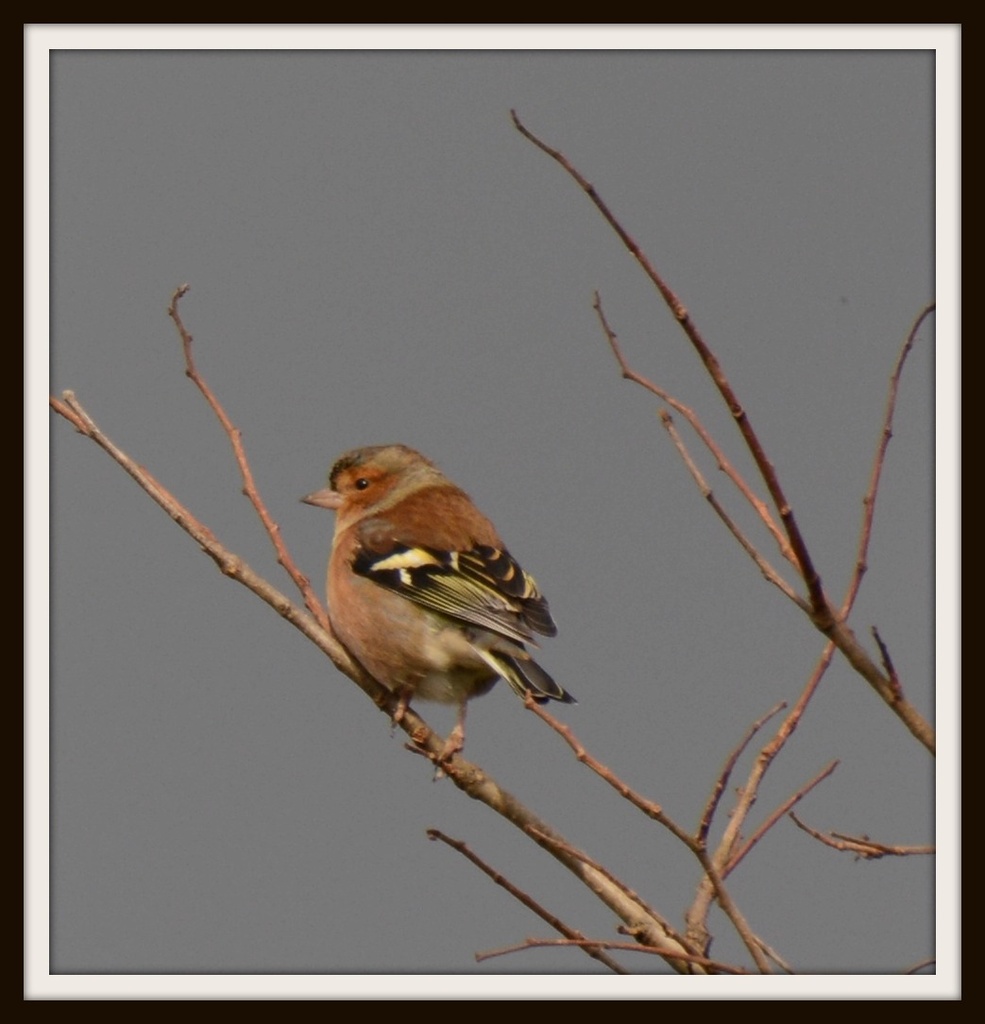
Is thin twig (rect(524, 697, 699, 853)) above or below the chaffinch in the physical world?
Answer: below

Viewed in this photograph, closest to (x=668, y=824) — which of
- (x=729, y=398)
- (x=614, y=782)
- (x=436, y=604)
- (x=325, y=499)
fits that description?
(x=614, y=782)

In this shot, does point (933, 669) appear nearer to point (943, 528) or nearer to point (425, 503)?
point (943, 528)

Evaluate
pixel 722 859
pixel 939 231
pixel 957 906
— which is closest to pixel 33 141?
pixel 939 231

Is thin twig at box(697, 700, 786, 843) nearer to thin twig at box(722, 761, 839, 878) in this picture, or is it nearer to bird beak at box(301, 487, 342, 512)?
thin twig at box(722, 761, 839, 878)

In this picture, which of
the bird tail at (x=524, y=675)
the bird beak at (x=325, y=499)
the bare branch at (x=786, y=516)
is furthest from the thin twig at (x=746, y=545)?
the bird beak at (x=325, y=499)

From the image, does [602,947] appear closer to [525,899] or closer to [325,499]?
[525,899]

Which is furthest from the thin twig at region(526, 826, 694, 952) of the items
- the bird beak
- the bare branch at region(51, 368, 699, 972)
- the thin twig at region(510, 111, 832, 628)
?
the bird beak
